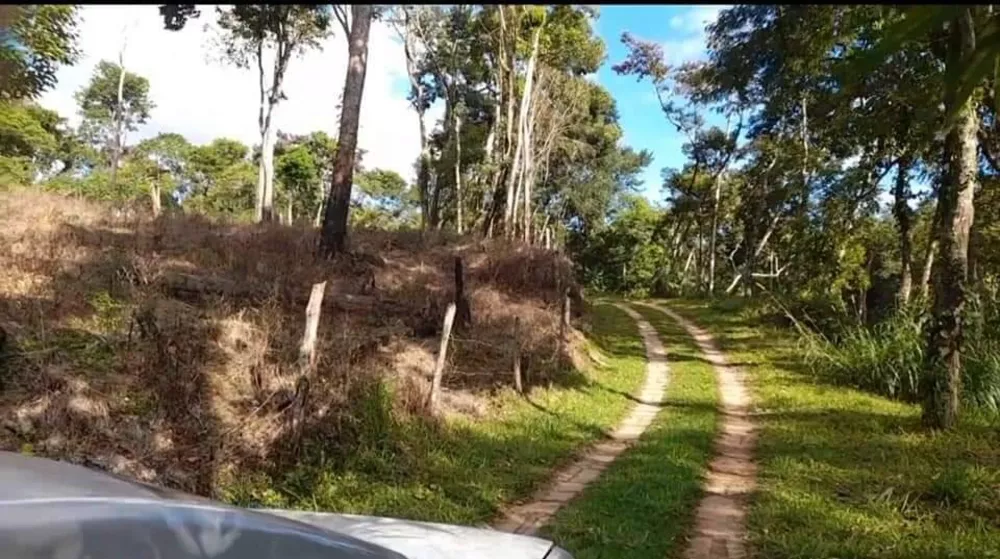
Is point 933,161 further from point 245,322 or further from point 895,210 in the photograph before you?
point 245,322

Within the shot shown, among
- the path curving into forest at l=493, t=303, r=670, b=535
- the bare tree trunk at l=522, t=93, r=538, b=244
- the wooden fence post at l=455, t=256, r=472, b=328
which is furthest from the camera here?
the bare tree trunk at l=522, t=93, r=538, b=244

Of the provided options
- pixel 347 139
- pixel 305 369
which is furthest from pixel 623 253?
pixel 305 369

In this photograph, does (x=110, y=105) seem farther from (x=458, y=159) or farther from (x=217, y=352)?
(x=217, y=352)

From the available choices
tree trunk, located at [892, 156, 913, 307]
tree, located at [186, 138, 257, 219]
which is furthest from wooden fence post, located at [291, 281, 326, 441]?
tree, located at [186, 138, 257, 219]

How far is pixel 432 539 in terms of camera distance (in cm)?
207

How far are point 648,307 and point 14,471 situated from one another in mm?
29212

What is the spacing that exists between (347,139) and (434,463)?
733cm

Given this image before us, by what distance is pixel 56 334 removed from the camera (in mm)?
7898

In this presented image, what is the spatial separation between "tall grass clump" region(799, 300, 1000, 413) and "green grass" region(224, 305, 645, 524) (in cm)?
437

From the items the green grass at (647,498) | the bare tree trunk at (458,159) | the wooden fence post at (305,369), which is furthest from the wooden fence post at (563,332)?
the bare tree trunk at (458,159)

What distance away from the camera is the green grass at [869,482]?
17.7 feet

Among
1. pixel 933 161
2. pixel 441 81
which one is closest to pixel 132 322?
pixel 933 161

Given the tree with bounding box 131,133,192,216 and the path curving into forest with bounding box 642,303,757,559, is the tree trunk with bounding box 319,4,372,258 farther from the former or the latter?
the tree with bounding box 131,133,192,216

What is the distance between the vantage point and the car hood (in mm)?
1972
